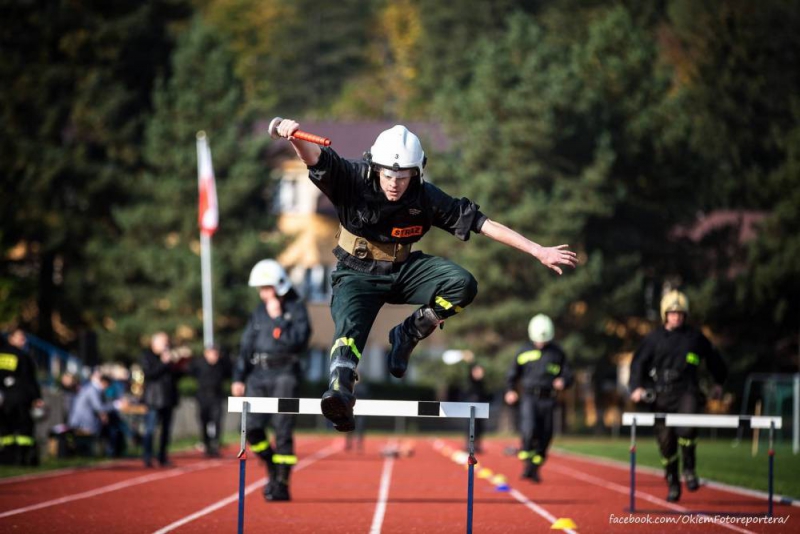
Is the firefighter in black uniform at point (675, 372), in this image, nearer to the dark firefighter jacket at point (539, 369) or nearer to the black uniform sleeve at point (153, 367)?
the dark firefighter jacket at point (539, 369)

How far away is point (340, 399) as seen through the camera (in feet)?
29.9

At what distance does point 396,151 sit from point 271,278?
236 inches

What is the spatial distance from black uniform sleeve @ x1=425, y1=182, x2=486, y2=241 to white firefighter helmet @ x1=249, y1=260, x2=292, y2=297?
5.66 meters

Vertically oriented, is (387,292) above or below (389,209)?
below

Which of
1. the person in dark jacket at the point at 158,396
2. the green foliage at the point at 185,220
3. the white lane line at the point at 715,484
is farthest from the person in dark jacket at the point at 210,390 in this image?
the green foliage at the point at 185,220

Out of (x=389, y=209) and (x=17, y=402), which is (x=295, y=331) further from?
(x=17, y=402)

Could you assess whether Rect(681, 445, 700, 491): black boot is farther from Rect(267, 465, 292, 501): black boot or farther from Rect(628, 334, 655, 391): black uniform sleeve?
Rect(267, 465, 292, 501): black boot

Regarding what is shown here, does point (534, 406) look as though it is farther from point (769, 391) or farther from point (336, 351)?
point (769, 391)

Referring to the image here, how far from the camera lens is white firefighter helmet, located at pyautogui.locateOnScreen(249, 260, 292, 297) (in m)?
15.0

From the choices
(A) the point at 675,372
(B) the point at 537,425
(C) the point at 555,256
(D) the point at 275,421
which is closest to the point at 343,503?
(D) the point at 275,421

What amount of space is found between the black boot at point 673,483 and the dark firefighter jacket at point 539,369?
396cm

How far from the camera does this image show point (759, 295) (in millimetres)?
48312

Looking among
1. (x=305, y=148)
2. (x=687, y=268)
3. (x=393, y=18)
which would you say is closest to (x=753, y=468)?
(x=305, y=148)

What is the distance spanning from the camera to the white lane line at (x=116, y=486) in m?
13.2
